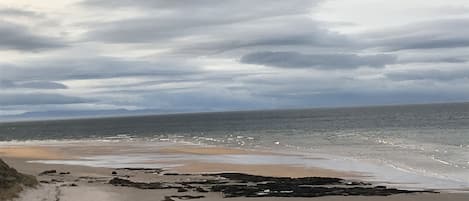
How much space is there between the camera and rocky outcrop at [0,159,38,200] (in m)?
20.5

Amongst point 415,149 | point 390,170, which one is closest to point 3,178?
point 390,170

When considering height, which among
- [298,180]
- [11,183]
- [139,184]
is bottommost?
[139,184]

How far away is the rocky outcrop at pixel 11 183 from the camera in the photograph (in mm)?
20500

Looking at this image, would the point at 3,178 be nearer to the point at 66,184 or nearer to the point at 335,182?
the point at 66,184

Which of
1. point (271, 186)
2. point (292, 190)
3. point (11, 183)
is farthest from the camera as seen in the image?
point (271, 186)

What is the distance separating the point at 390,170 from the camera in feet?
122

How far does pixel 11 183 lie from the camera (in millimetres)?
21891

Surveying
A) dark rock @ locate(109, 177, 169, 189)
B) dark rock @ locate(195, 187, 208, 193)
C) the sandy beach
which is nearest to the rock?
dark rock @ locate(195, 187, 208, 193)

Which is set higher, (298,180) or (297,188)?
(298,180)

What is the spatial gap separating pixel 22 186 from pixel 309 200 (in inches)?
419

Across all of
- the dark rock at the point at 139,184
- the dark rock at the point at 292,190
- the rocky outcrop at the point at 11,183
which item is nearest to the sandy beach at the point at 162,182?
the dark rock at the point at 139,184

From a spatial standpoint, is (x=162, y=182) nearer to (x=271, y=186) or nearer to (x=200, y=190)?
(x=200, y=190)

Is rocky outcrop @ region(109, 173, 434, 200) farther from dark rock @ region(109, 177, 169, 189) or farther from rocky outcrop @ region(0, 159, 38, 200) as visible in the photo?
rocky outcrop @ region(0, 159, 38, 200)

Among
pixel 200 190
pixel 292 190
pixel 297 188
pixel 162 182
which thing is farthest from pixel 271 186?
pixel 162 182
